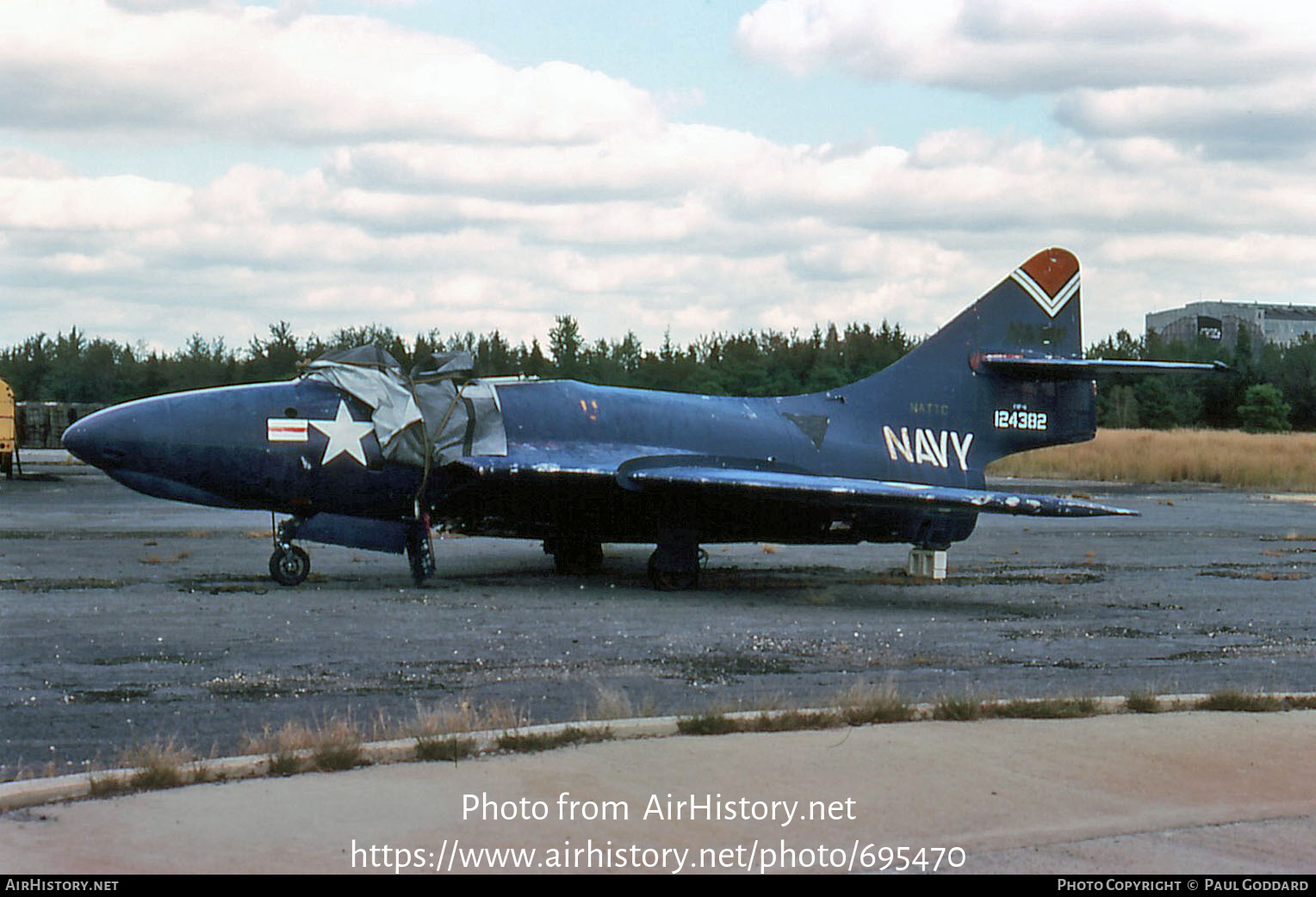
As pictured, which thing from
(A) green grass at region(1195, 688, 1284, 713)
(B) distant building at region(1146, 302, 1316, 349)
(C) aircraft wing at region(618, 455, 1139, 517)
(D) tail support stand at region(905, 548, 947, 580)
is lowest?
(D) tail support stand at region(905, 548, 947, 580)

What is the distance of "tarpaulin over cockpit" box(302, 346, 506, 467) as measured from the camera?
54.2 feet

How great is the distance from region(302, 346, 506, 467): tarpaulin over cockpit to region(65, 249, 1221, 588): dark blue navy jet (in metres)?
0.02

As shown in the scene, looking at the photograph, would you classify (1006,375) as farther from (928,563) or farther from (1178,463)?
(1178,463)

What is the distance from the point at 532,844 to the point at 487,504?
456 inches

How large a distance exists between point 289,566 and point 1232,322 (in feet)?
484

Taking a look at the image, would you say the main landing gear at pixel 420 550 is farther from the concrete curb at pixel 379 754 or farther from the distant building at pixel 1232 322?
the distant building at pixel 1232 322

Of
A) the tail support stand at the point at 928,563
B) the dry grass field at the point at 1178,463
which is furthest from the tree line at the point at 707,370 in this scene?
the tail support stand at the point at 928,563

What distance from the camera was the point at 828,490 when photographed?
1625 cm

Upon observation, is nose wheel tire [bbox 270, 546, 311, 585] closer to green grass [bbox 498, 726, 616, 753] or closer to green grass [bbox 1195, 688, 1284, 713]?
green grass [bbox 498, 726, 616, 753]

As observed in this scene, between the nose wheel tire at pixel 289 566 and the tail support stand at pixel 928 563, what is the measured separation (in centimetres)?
743

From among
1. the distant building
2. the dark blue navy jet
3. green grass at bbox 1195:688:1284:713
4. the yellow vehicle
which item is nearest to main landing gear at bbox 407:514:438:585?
the dark blue navy jet

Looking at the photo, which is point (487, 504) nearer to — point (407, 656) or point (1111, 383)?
point (407, 656)

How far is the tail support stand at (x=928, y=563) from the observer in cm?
1891

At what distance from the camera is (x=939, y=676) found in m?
10.7
